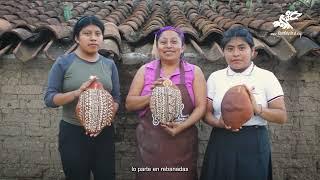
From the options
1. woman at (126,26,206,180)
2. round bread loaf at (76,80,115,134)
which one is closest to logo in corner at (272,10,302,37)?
woman at (126,26,206,180)

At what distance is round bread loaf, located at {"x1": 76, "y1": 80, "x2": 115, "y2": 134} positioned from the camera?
316 centimetres

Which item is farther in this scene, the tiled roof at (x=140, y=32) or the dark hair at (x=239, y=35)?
the tiled roof at (x=140, y=32)

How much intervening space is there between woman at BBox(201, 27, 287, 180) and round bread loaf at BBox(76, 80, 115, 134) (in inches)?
33.3

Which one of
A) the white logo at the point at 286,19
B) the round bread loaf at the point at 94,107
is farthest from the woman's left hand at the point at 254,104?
the white logo at the point at 286,19

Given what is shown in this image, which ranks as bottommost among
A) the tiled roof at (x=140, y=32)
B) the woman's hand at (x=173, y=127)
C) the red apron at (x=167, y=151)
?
the red apron at (x=167, y=151)

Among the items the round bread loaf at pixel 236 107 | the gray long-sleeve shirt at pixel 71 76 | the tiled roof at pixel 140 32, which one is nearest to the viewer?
the round bread loaf at pixel 236 107

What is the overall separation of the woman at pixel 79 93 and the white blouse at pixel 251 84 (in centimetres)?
84

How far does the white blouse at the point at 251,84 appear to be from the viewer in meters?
3.20

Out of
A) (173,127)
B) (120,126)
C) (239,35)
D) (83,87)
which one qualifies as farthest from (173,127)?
(120,126)

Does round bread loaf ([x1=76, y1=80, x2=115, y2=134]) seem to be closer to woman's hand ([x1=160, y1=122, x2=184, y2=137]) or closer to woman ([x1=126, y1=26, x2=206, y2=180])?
woman ([x1=126, y1=26, x2=206, y2=180])

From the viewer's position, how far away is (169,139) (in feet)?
10.9

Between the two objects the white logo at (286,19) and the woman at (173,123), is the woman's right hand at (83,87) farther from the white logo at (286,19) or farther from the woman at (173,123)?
the white logo at (286,19)

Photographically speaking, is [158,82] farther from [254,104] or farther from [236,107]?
[254,104]

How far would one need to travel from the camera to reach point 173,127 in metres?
3.26
